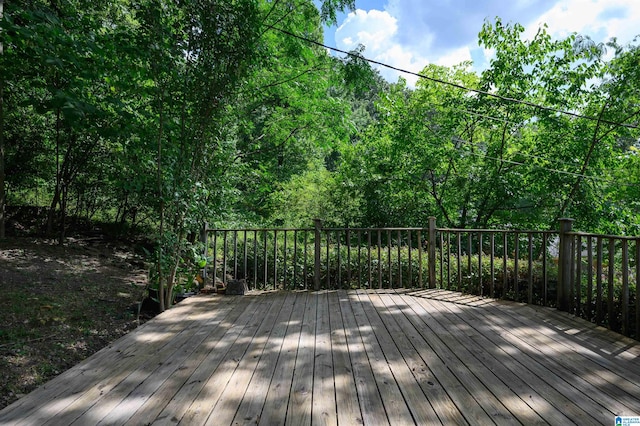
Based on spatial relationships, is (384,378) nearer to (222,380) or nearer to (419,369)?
(419,369)

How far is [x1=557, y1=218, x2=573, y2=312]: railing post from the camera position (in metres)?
3.14

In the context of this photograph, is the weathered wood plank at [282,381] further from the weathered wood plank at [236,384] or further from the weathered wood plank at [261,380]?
the weathered wood plank at [236,384]

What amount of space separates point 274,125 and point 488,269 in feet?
14.7

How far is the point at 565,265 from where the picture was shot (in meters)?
3.15

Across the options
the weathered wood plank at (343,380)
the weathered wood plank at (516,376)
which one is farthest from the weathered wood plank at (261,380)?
the weathered wood plank at (516,376)

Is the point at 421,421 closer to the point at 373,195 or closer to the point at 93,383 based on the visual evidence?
the point at 93,383

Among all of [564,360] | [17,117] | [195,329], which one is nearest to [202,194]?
[195,329]

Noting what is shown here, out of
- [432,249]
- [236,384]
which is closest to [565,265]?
[432,249]

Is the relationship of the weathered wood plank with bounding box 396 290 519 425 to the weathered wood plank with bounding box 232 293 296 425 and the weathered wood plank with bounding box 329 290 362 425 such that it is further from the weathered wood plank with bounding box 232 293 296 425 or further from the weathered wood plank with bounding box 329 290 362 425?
the weathered wood plank with bounding box 232 293 296 425

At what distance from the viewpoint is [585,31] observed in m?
6.21

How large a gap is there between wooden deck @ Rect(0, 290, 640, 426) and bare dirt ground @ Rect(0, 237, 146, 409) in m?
0.72

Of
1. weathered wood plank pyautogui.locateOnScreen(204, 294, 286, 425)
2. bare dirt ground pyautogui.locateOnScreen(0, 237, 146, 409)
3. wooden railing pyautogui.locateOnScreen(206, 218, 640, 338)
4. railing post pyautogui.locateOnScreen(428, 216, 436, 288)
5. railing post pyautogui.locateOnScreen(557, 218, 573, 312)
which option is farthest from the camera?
railing post pyautogui.locateOnScreen(428, 216, 436, 288)

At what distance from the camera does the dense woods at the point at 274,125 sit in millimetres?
3172

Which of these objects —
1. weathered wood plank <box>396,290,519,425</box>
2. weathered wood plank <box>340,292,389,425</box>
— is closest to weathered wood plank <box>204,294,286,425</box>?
weathered wood plank <box>340,292,389,425</box>
